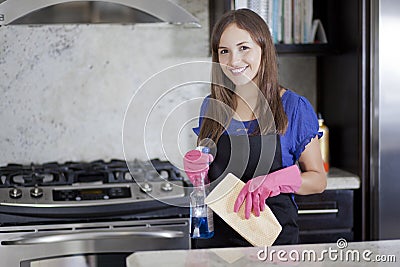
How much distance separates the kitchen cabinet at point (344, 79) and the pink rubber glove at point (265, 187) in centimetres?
76

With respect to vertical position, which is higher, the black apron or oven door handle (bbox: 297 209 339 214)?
the black apron

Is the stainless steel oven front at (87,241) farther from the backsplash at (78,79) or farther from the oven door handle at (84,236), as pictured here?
the backsplash at (78,79)

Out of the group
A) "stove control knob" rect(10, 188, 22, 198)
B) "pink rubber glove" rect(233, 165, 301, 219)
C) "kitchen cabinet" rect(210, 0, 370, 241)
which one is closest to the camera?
"pink rubber glove" rect(233, 165, 301, 219)

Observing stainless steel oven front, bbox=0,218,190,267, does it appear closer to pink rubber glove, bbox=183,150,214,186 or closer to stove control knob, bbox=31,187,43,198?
stove control knob, bbox=31,187,43,198

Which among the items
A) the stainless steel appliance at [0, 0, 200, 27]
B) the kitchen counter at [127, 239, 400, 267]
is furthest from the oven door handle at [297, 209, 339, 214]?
the kitchen counter at [127, 239, 400, 267]

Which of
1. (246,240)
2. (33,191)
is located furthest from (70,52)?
(246,240)

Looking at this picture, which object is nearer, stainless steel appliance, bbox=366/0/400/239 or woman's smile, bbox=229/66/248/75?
woman's smile, bbox=229/66/248/75

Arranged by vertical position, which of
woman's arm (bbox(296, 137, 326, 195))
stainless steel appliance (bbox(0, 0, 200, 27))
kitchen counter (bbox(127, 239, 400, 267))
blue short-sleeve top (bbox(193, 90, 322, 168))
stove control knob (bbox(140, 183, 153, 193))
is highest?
stainless steel appliance (bbox(0, 0, 200, 27))

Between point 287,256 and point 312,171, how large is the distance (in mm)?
731

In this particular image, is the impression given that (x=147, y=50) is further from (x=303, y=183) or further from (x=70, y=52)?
(x=303, y=183)

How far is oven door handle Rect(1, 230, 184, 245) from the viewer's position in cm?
230

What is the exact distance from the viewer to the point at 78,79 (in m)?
2.94

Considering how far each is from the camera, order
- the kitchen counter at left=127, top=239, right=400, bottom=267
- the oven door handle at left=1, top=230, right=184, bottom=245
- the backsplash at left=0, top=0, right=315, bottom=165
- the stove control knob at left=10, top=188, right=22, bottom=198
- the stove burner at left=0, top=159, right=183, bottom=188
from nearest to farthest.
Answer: the kitchen counter at left=127, top=239, right=400, bottom=267
the oven door handle at left=1, top=230, right=184, bottom=245
the stove control knob at left=10, top=188, right=22, bottom=198
the stove burner at left=0, top=159, right=183, bottom=188
the backsplash at left=0, top=0, right=315, bottom=165

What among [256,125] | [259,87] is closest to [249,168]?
[256,125]
